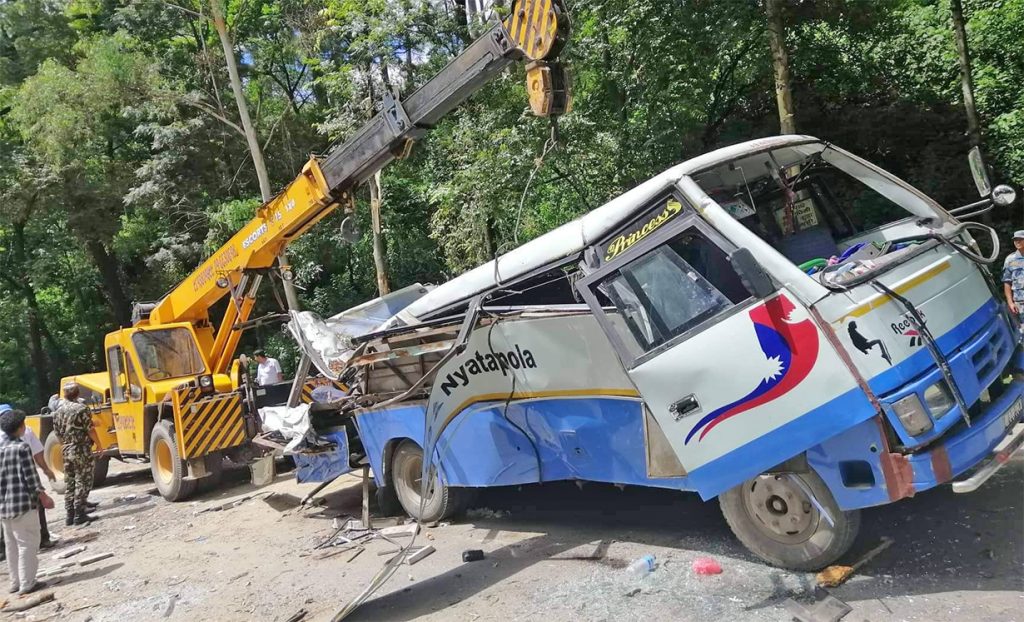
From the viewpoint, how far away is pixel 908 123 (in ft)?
40.6

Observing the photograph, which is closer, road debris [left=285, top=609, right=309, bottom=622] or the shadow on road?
the shadow on road

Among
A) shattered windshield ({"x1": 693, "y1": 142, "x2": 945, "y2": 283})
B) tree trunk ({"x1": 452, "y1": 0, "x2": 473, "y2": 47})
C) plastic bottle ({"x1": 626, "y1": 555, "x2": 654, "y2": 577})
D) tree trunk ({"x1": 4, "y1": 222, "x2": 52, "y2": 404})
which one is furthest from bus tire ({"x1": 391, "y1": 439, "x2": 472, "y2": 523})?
tree trunk ({"x1": 4, "y1": 222, "x2": 52, "y2": 404})

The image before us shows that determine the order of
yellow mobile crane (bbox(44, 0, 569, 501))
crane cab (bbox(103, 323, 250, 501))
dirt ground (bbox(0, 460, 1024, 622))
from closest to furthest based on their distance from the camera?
dirt ground (bbox(0, 460, 1024, 622))
yellow mobile crane (bbox(44, 0, 569, 501))
crane cab (bbox(103, 323, 250, 501))

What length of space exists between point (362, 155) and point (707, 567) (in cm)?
524

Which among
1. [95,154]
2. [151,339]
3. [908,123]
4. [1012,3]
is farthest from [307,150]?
[1012,3]

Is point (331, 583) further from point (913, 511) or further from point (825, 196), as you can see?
point (825, 196)

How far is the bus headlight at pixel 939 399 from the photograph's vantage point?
3732mm

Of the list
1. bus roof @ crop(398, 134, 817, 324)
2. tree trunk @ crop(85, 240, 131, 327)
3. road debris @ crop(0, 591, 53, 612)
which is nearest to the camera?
bus roof @ crop(398, 134, 817, 324)

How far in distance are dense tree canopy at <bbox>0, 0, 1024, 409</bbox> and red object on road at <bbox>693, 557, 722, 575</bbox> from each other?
292cm

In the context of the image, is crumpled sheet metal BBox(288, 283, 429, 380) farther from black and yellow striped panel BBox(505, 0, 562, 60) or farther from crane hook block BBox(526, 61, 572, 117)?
black and yellow striped panel BBox(505, 0, 562, 60)

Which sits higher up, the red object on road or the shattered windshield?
the shattered windshield

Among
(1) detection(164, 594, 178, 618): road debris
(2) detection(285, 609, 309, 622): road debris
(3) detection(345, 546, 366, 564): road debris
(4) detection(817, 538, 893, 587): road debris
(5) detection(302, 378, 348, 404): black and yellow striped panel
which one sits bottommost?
(4) detection(817, 538, 893, 587): road debris

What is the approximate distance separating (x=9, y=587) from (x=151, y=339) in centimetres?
433

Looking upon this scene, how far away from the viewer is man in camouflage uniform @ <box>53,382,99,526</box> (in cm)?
896
